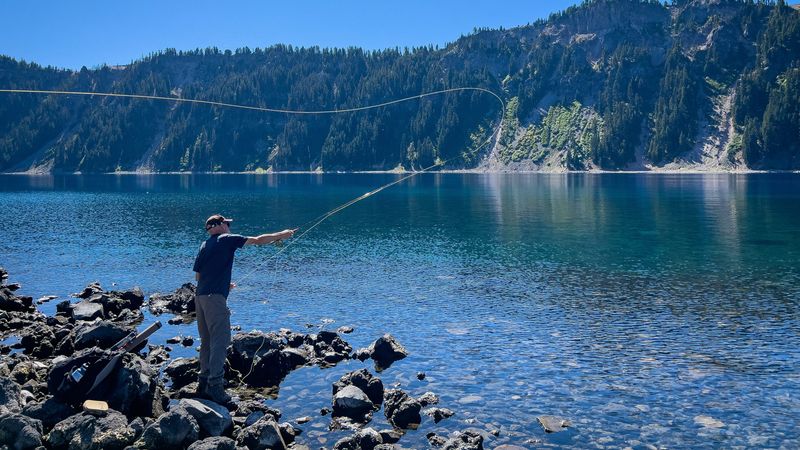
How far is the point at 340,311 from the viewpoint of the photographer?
32469 millimetres

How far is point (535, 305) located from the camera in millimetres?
32875

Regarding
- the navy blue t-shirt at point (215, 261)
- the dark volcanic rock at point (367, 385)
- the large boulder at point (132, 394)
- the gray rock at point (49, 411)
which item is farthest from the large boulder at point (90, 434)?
the dark volcanic rock at point (367, 385)

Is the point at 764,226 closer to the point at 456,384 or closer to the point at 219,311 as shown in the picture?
the point at 456,384

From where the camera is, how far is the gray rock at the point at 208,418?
649 inches

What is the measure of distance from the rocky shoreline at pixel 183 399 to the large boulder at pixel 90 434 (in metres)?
0.02

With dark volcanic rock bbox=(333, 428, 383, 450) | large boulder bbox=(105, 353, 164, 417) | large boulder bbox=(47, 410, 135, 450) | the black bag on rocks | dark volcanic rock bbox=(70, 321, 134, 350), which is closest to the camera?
→ large boulder bbox=(47, 410, 135, 450)

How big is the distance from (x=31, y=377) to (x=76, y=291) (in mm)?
19333

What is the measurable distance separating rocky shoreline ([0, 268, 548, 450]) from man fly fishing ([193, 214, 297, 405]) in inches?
39.4

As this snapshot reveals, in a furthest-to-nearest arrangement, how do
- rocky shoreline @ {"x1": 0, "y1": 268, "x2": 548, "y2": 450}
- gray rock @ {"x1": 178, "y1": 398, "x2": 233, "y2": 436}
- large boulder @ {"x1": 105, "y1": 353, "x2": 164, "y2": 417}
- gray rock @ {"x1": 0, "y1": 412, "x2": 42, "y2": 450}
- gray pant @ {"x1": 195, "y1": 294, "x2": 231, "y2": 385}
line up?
1. gray pant @ {"x1": 195, "y1": 294, "x2": 231, "y2": 385}
2. large boulder @ {"x1": 105, "y1": 353, "x2": 164, "y2": 417}
3. gray rock @ {"x1": 178, "y1": 398, "x2": 233, "y2": 436}
4. rocky shoreline @ {"x1": 0, "y1": 268, "x2": 548, "y2": 450}
5. gray rock @ {"x1": 0, "y1": 412, "x2": 42, "y2": 450}

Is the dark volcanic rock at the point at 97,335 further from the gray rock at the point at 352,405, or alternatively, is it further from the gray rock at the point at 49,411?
the gray rock at the point at 352,405

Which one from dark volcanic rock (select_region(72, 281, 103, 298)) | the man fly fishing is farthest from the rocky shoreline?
dark volcanic rock (select_region(72, 281, 103, 298))

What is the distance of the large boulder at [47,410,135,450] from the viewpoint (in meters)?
15.4

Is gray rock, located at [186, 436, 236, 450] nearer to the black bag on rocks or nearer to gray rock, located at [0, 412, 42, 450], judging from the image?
gray rock, located at [0, 412, 42, 450]

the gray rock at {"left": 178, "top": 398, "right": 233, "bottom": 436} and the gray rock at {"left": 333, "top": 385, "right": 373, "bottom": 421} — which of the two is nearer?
the gray rock at {"left": 178, "top": 398, "right": 233, "bottom": 436}
